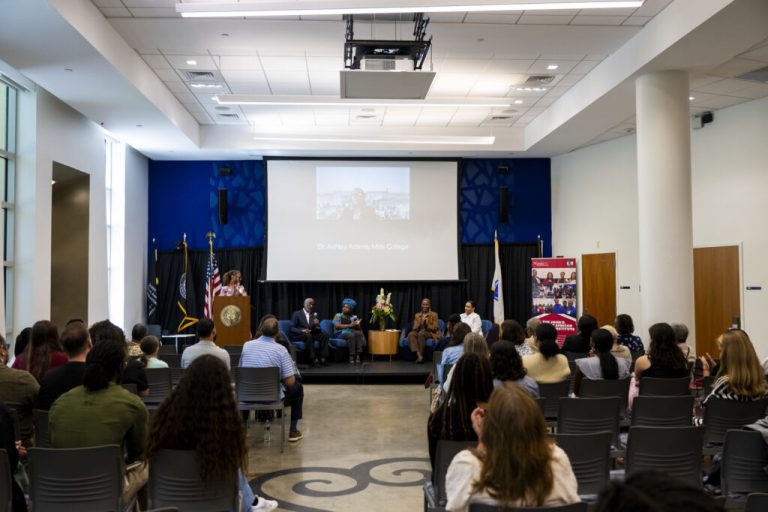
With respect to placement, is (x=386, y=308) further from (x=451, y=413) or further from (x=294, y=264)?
(x=451, y=413)

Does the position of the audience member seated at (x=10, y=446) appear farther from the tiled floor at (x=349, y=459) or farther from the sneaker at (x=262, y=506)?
the tiled floor at (x=349, y=459)

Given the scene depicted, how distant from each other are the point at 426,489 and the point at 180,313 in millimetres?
11888

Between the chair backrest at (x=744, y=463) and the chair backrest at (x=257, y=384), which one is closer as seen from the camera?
the chair backrest at (x=744, y=463)

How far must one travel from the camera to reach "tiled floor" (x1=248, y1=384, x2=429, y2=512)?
509cm

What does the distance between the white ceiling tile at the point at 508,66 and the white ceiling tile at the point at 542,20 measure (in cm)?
139

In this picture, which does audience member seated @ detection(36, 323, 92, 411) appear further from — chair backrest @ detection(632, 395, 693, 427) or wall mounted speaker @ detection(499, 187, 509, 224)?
wall mounted speaker @ detection(499, 187, 509, 224)

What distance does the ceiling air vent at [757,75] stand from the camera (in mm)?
8758

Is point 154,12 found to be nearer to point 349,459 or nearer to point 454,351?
point 454,351

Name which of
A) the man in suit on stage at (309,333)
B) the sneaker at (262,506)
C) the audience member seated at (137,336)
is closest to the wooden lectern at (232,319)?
the man in suit on stage at (309,333)

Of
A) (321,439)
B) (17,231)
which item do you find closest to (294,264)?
(17,231)

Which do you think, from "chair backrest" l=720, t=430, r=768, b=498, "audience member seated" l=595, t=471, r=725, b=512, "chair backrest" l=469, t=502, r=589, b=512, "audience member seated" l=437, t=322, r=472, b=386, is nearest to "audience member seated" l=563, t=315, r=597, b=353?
"audience member seated" l=437, t=322, r=472, b=386

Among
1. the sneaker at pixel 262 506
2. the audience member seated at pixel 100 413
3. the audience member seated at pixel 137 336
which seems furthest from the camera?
the audience member seated at pixel 137 336

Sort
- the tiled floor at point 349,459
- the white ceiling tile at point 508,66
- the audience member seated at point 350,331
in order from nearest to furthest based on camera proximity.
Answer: the tiled floor at point 349,459 → the white ceiling tile at point 508,66 → the audience member seated at point 350,331

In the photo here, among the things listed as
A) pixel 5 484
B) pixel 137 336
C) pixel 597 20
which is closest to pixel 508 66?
pixel 597 20
